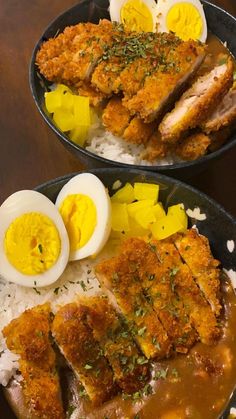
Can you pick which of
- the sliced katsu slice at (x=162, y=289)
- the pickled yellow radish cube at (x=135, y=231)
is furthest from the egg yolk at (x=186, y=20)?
the sliced katsu slice at (x=162, y=289)

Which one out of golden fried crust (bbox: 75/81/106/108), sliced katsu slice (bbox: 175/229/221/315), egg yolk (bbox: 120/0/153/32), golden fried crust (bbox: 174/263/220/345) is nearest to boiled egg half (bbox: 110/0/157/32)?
egg yolk (bbox: 120/0/153/32)

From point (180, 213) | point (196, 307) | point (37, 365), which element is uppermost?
point (180, 213)

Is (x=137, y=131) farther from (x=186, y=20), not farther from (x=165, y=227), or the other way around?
(x=186, y=20)

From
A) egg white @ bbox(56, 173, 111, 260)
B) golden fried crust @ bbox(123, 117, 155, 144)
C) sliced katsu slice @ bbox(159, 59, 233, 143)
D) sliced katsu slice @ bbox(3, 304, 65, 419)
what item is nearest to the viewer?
sliced katsu slice @ bbox(3, 304, 65, 419)

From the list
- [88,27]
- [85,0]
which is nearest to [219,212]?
[88,27]

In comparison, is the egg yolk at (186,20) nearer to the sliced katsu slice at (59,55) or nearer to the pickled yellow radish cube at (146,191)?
the sliced katsu slice at (59,55)

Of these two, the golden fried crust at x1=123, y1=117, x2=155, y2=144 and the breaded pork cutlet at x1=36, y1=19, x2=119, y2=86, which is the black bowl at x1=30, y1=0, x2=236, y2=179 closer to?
the breaded pork cutlet at x1=36, y1=19, x2=119, y2=86

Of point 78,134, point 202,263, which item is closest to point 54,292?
point 202,263
